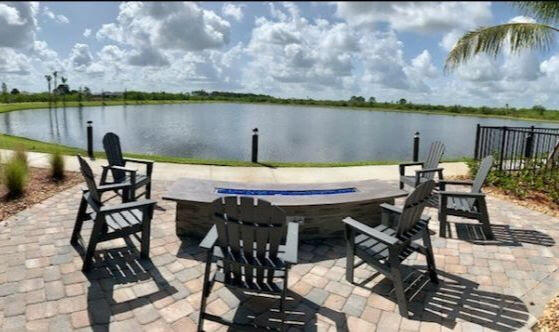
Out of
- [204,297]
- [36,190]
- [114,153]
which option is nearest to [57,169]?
[36,190]

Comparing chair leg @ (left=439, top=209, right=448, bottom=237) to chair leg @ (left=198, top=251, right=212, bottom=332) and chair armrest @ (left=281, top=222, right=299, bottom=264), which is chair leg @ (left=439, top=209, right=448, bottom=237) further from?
chair leg @ (left=198, top=251, right=212, bottom=332)

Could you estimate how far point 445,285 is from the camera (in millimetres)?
3740

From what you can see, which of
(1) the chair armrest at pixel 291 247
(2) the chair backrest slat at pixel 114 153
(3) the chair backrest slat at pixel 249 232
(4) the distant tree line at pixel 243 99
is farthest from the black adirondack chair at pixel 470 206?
(4) the distant tree line at pixel 243 99

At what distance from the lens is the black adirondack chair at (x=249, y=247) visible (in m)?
2.87

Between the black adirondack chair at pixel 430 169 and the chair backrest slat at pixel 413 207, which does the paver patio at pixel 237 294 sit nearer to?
the chair backrest slat at pixel 413 207

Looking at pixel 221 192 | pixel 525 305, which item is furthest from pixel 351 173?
pixel 525 305

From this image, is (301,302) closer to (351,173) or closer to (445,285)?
(445,285)

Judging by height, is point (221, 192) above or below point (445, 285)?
above

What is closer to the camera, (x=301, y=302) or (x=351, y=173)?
(x=301, y=302)

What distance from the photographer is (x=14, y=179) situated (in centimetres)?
593

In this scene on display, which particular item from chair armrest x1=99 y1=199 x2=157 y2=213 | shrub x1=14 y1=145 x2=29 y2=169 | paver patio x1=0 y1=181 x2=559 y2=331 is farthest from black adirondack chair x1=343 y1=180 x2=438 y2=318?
shrub x1=14 y1=145 x2=29 y2=169

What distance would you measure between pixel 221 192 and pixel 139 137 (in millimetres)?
16701

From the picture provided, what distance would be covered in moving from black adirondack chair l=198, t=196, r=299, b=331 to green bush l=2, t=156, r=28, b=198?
469cm

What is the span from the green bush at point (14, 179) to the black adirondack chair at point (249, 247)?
4.69 meters
